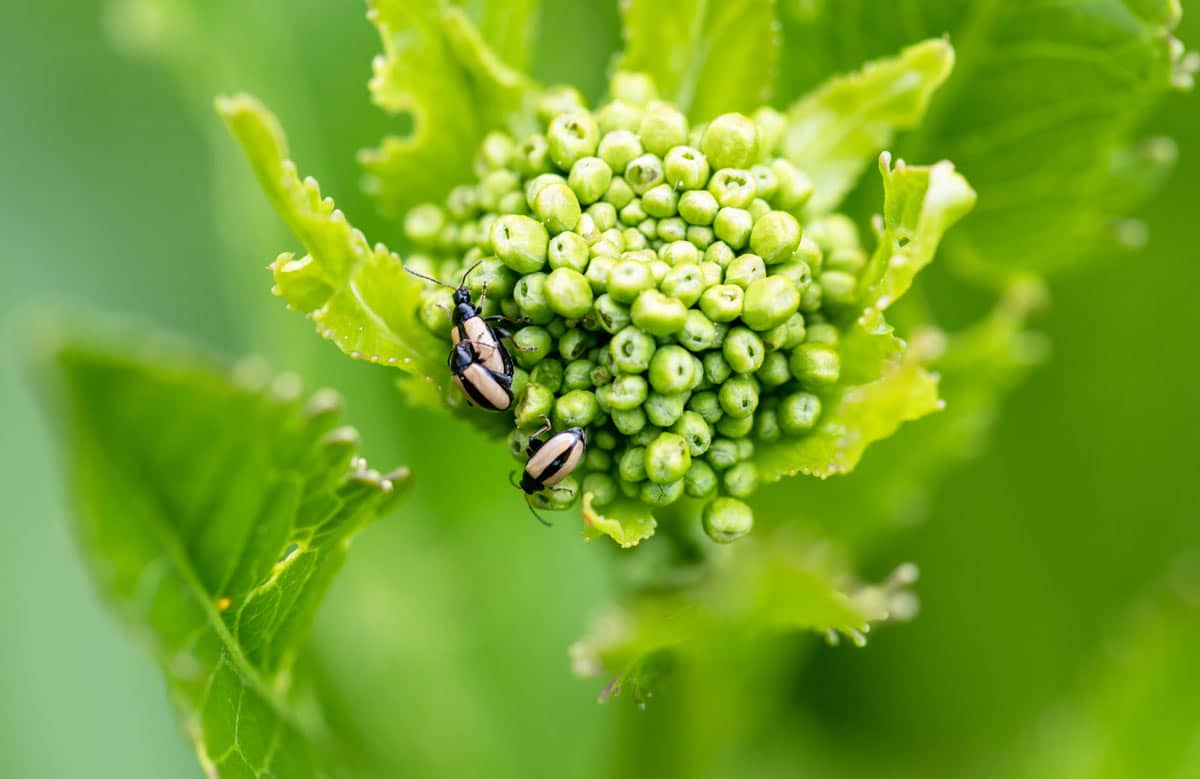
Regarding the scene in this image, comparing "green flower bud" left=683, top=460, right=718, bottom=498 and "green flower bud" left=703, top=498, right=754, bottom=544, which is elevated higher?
"green flower bud" left=683, top=460, right=718, bottom=498

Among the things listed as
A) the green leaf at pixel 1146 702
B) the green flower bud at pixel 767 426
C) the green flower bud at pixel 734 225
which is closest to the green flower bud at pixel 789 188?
the green flower bud at pixel 734 225

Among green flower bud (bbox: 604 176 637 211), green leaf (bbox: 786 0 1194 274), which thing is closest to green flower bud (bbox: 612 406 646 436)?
green flower bud (bbox: 604 176 637 211)

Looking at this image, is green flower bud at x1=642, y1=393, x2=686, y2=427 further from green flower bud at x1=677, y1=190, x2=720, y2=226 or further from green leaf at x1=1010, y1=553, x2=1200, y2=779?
green leaf at x1=1010, y1=553, x2=1200, y2=779

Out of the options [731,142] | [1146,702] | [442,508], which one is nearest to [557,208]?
[731,142]

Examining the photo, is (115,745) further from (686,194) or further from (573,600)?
(686,194)

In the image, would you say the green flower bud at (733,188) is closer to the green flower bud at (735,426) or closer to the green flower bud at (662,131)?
the green flower bud at (662,131)

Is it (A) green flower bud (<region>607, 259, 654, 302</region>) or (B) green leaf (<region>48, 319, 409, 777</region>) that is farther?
(B) green leaf (<region>48, 319, 409, 777</region>)
